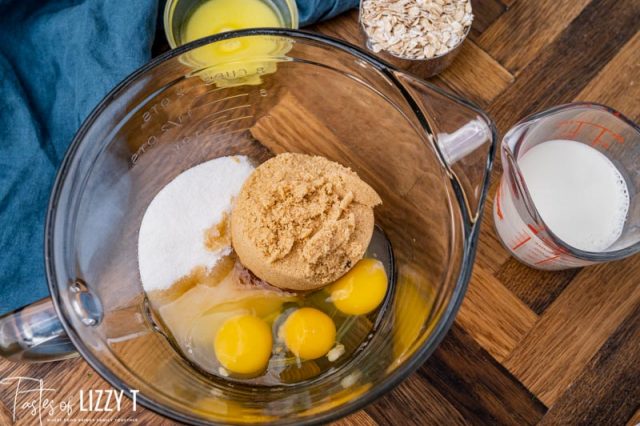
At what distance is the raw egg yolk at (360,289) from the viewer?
0.97m

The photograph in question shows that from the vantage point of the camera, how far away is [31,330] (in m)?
0.84

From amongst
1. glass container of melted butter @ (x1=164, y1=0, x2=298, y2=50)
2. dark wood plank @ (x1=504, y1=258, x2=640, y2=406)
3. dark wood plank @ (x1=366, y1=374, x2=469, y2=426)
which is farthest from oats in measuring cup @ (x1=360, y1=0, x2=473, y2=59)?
dark wood plank @ (x1=366, y1=374, x2=469, y2=426)

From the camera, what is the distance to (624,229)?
40.6 inches

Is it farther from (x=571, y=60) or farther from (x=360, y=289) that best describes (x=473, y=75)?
(x=360, y=289)

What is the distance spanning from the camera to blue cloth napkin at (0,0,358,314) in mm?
1103

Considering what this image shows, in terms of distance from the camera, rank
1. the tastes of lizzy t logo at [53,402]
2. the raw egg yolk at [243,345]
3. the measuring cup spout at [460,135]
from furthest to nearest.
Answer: the tastes of lizzy t logo at [53,402], the raw egg yolk at [243,345], the measuring cup spout at [460,135]

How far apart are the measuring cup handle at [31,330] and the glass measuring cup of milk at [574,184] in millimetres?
702

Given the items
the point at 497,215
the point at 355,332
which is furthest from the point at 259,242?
the point at 497,215

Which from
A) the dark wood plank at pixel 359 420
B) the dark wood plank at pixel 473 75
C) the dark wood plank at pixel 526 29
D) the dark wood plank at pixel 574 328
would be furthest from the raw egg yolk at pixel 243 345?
the dark wood plank at pixel 526 29

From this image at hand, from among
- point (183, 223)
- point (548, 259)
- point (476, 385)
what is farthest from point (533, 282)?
point (183, 223)

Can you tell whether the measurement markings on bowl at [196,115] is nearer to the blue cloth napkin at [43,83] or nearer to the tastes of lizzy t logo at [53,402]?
the blue cloth napkin at [43,83]

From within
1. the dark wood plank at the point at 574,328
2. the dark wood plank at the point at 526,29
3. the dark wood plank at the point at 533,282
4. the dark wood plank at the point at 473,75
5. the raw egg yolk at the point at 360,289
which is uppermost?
the dark wood plank at the point at 526,29

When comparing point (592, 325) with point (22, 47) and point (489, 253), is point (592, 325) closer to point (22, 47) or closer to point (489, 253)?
point (489, 253)

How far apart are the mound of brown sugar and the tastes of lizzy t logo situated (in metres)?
0.36
